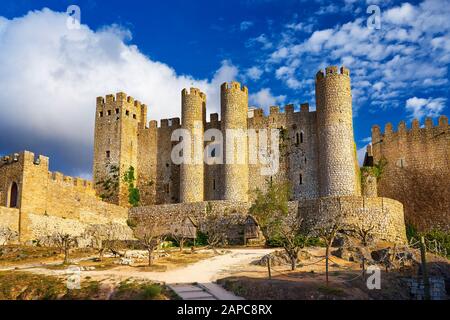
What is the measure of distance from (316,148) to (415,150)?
25.8 ft

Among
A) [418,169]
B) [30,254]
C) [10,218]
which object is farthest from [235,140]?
[30,254]

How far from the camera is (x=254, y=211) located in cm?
3903

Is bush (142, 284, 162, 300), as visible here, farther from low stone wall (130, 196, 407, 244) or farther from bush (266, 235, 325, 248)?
low stone wall (130, 196, 407, 244)

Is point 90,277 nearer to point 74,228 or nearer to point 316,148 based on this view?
point 74,228

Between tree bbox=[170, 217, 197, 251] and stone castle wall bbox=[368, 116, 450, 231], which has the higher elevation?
stone castle wall bbox=[368, 116, 450, 231]

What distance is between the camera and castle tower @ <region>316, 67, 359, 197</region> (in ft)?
136

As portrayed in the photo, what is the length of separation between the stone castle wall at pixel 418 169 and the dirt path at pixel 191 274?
1954cm

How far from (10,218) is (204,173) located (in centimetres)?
1788

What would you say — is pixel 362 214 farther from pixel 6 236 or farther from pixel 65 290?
pixel 6 236

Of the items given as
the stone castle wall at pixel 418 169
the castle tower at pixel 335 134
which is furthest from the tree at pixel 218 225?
the stone castle wall at pixel 418 169

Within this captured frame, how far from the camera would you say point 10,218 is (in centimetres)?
3309

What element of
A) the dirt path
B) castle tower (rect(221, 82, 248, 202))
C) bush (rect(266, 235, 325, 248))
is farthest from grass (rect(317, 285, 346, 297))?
castle tower (rect(221, 82, 248, 202))

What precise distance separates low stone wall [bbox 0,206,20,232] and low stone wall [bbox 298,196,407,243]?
1829cm

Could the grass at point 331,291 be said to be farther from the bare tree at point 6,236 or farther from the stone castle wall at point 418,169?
the stone castle wall at point 418,169
